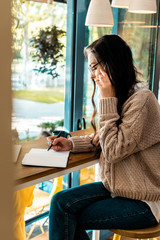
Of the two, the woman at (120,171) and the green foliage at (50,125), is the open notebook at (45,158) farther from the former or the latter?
the green foliage at (50,125)

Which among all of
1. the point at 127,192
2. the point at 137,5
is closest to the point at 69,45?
the point at 137,5

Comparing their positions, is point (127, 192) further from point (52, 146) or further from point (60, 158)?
point (52, 146)

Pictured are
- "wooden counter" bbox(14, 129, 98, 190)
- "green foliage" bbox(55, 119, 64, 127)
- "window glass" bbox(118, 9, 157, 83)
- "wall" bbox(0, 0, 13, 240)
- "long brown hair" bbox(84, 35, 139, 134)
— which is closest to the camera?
"wall" bbox(0, 0, 13, 240)

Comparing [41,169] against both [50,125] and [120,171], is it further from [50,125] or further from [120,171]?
[50,125]

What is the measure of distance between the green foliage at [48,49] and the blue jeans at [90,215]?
90cm

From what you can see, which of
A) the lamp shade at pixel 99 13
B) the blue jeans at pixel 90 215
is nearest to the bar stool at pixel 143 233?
the blue jeans at pixel 90 215

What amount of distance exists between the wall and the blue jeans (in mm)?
1129

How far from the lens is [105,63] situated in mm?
1361

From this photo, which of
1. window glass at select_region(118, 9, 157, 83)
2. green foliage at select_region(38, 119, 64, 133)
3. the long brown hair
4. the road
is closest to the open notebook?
the long brown hair

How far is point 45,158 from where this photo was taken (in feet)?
4.20

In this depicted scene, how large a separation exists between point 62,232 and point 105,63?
2.42ft

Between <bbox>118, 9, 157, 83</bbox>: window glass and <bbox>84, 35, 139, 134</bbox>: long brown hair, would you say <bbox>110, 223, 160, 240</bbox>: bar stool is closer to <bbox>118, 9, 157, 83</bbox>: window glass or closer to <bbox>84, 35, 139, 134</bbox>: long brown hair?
<bbox>84, 35, 139, 134</bbox>: long brown hair

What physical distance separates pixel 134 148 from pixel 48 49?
38.4 inches

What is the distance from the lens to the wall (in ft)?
0.39
